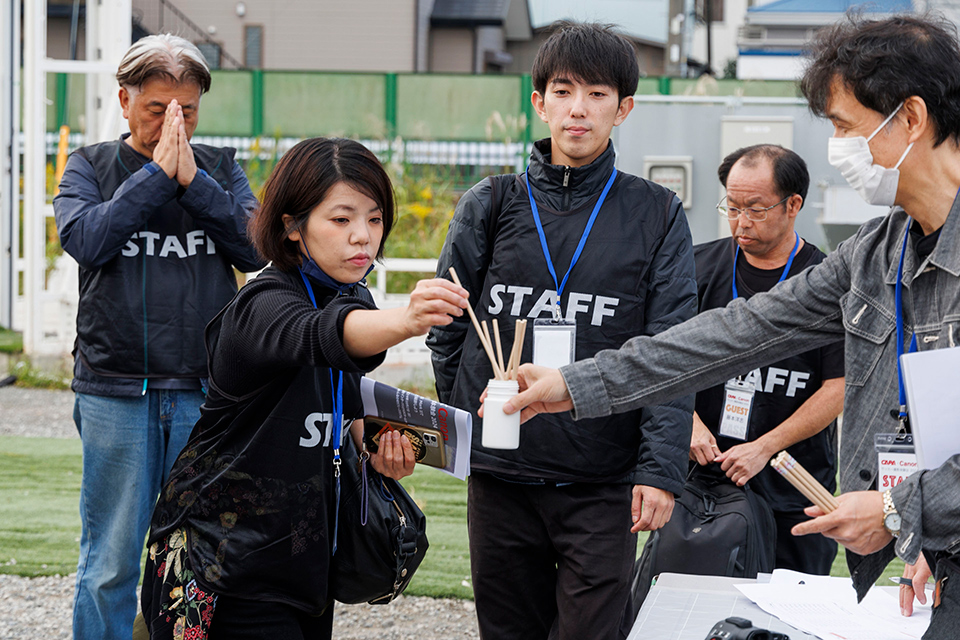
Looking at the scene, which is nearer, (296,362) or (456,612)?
(296,362)

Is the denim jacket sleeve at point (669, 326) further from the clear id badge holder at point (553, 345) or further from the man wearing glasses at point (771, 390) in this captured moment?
the man wearing glasses at point (771, 390)

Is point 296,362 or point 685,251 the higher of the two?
point 685,251

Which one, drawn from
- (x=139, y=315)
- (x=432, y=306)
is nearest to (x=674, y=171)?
(x=139, y=315)

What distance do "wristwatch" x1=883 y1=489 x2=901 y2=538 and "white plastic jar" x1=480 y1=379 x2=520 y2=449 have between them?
74cm

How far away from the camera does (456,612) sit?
4.78 metres

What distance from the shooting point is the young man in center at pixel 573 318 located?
2906mm

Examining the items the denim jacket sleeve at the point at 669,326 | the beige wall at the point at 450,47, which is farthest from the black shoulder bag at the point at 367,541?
the beige wall at the point at 450,47

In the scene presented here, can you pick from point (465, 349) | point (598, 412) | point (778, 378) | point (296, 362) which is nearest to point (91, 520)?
point (465, 349)

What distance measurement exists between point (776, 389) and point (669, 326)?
90 centimetres

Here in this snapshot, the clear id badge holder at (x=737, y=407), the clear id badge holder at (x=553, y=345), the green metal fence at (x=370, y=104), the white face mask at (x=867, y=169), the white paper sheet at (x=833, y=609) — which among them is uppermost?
the green metal fence at (x=370, y=104)

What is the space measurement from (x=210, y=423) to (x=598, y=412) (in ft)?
3.02

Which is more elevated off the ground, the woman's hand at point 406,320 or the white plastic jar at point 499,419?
the woman's hand at point 406,320

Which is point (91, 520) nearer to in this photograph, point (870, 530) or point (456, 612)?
point (456, 612)

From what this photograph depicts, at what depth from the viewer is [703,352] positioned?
2.38m
